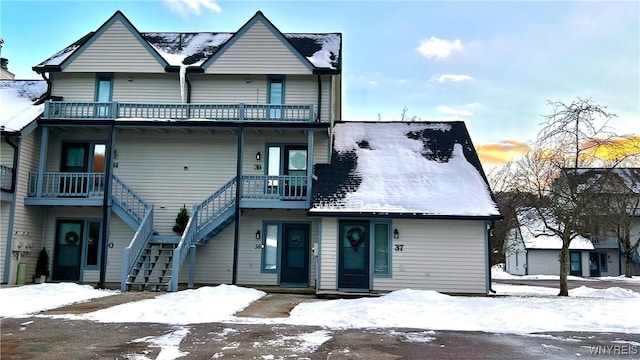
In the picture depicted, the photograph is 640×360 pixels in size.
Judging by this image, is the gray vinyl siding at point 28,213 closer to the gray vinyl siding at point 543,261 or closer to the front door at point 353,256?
the front door at point 353,256

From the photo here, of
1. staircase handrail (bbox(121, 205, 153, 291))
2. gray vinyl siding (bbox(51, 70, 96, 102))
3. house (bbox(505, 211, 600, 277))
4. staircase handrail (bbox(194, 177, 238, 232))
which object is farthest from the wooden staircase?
house (bbox(505, 211, 600, 277))

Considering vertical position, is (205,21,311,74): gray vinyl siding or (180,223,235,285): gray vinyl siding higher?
(205,21,311,74): gray vinyl siding

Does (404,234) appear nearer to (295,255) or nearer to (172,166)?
(295,255)

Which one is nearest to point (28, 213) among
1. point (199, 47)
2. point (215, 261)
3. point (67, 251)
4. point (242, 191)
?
point (67, 251)

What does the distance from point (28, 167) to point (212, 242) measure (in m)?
6.94

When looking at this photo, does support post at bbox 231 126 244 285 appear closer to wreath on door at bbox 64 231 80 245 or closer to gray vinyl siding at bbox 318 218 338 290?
gray vinyl siding at bbox 318 218 338 290

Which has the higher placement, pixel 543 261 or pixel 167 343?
pixel 543 261

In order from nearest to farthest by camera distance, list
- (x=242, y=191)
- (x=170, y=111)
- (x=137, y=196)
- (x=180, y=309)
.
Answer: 1. (x=180, y=309)
2. (x=242, y=191)
3. (x=137, y=196)
4. (x=170, y=111)

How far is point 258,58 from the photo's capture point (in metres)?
19.1

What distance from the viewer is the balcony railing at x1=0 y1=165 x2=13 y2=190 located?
55.5 ft

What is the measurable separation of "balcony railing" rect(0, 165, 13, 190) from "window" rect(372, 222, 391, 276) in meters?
12.3

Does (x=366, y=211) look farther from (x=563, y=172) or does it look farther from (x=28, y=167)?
(x=28, y=167)

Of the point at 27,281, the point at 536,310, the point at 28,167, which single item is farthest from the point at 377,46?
the point at 27,281

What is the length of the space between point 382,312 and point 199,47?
14053mm
